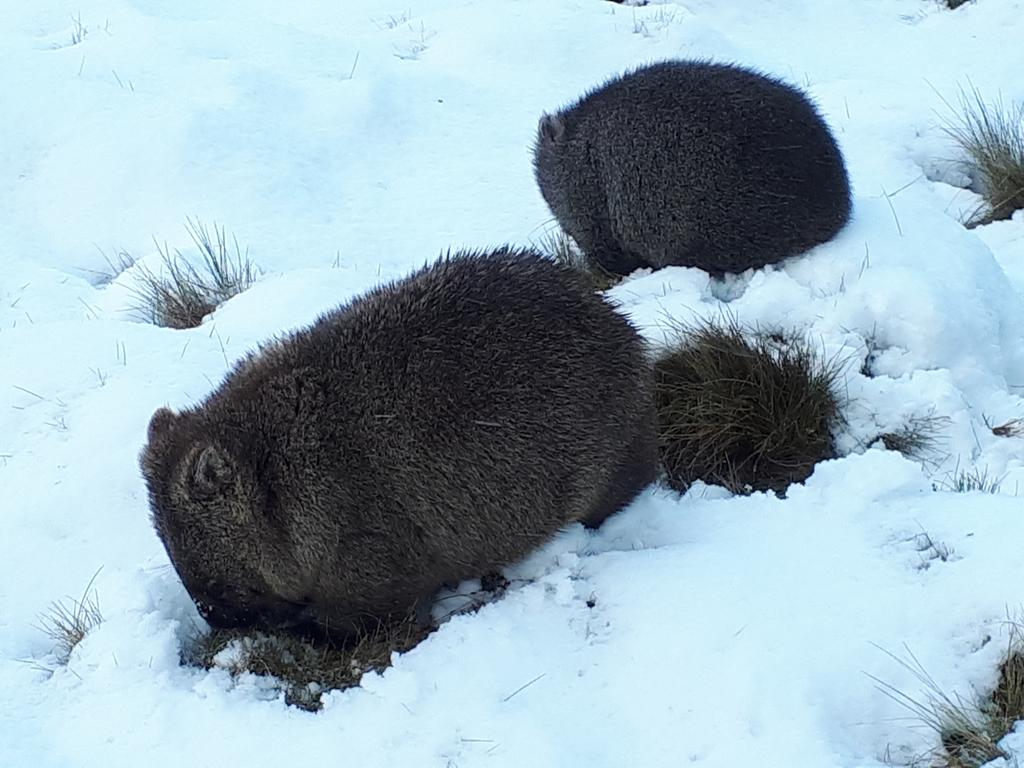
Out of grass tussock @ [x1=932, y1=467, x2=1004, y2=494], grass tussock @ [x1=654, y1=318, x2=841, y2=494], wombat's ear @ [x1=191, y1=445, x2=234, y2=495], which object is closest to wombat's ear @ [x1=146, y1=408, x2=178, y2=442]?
wombat's ear @ [x1=191, y1=445, x2=234, y2=495]

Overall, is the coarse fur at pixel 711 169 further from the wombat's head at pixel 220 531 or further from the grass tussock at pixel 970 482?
the wombat's head at pixel 220 531

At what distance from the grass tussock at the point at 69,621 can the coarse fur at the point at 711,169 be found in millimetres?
3462

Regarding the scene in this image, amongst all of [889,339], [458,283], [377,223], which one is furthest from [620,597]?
[377,223]

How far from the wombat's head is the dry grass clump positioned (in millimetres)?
91

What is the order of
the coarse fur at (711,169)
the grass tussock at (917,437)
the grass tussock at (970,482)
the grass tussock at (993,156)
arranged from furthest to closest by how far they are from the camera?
the grass tussock at (993,156), the coarse fur at (711,169), the grass tussock at (917,437), the grass tussock at (970,482)

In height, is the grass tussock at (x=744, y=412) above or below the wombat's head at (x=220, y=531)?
below

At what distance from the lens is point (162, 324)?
6008 millimetres

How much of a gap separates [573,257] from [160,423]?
10.8 ft

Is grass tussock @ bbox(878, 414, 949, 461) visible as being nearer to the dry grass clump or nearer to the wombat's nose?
the dry grass clump

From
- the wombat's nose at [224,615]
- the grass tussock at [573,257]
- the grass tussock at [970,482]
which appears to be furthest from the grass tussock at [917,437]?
the wombat's nose at [224,615]

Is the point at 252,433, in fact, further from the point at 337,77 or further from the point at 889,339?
the point at 337,77

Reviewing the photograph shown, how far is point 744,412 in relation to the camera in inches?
198

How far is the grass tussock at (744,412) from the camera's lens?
4930 millimetres

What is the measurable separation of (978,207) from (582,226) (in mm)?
2679
